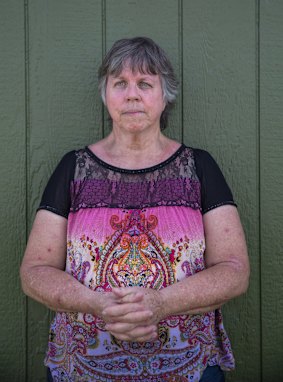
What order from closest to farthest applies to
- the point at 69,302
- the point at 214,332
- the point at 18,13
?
the point at 69,302, the point at 214,332, the point at 18,13

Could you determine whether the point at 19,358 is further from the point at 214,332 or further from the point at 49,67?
the point at 49,67

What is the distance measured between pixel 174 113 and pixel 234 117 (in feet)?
0.75

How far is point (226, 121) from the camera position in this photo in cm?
202

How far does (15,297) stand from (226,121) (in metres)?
1.03

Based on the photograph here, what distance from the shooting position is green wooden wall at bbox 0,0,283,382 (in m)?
1.98

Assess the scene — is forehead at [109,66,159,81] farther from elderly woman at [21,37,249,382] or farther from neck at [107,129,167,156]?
neck at [107,129,167,156]

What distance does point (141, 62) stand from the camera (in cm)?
175

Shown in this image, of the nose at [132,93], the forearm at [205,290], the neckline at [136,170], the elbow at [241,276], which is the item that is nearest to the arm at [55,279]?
the forearm at [205,290]

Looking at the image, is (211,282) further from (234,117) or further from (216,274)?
(234,117)

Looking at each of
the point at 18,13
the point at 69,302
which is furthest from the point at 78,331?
the point at 18,13

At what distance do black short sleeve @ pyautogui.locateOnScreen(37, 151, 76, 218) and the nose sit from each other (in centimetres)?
29

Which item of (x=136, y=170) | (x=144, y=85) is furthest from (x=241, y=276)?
(x=144, y=85)

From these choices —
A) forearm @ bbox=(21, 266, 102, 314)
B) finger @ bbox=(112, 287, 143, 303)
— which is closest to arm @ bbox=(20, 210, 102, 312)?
forearm @ bbox=(21, 266, 102, 314)

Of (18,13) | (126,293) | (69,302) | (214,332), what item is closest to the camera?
(126,293)
